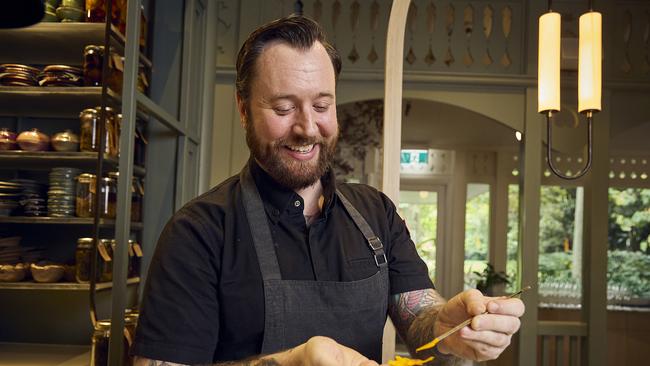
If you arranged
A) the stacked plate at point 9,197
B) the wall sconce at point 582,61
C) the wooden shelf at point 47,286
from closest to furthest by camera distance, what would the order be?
1. the wall sconce at point 582,61
2. the wooden shelf at point 47,286
3. the stacked plate at point 9,197

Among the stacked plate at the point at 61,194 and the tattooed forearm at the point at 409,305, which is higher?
the stacked plate at the point at 61,194

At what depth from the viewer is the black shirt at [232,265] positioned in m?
1.27

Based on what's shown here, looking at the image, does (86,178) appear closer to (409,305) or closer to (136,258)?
(136,258)

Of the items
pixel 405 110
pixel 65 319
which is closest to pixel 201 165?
pixel 65 319

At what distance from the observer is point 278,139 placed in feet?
4.54

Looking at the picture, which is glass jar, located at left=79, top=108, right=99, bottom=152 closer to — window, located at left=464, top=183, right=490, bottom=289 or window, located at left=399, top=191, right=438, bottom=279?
window, located at left=399, top=191, right=438, bottom=279

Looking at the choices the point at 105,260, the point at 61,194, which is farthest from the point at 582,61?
the point at 61,194

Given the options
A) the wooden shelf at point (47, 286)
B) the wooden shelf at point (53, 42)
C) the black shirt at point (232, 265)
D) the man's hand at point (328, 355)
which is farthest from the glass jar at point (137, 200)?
the man's hand at point (328, 355)

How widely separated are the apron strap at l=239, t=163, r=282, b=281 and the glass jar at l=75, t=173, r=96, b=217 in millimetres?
1374

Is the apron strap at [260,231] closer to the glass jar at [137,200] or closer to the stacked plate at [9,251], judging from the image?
the glass jar at [137,200]

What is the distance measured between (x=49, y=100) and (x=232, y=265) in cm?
188

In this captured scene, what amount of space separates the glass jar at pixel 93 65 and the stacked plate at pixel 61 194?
0.42m

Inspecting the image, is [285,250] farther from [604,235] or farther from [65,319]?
[604,235]

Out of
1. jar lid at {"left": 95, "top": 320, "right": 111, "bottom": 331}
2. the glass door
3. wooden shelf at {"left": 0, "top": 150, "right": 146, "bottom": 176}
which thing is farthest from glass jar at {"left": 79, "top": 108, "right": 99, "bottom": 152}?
the glass door
